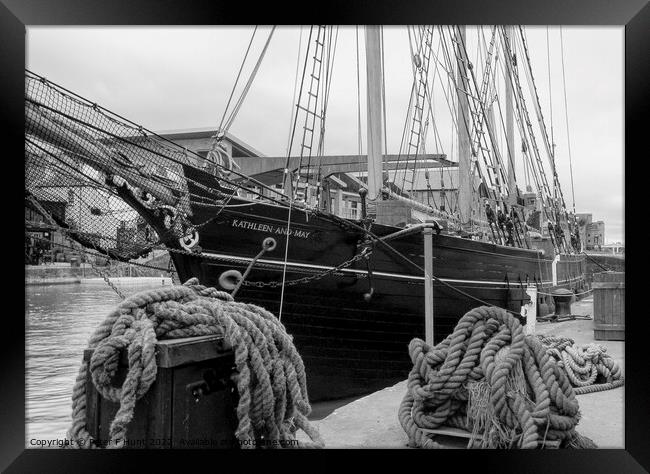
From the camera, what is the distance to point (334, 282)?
5727mm

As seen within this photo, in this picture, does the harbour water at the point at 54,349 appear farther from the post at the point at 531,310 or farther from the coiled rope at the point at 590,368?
the post at the point at 531,310

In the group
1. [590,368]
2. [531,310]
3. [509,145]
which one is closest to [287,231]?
[590,368]

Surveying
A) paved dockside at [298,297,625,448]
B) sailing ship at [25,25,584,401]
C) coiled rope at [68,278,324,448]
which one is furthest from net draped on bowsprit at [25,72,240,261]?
paved dockside at [298,297,625,448]

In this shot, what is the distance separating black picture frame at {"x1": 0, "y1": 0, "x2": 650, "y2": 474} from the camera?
2998 mm

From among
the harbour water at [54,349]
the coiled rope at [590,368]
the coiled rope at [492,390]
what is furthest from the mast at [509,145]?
the harbour water at [54,349]

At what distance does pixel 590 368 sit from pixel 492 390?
1.69 m

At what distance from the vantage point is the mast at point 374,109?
20.5 ft

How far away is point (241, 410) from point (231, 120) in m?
3.98

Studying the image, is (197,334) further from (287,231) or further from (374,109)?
(374,109)

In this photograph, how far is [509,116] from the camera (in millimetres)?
13625

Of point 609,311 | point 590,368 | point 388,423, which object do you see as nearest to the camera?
point 388,423
